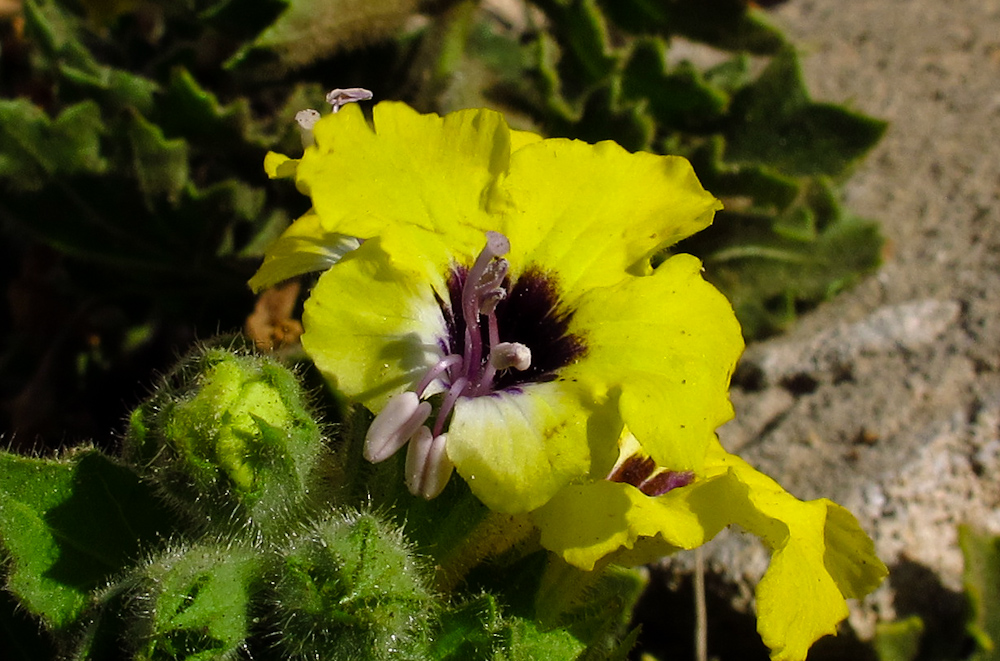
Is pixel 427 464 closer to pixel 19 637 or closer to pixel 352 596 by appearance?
pixel 352 596

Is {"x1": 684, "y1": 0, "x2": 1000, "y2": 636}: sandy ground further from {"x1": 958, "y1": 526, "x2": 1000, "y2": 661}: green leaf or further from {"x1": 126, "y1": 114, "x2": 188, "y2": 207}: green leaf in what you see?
{"x1": 126, "y1": 114, "x2": 188, "y2": 207}: green leaf

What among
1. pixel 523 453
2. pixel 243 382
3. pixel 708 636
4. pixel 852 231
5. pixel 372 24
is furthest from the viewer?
pixel 852 231

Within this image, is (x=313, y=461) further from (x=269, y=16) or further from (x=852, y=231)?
(x=852, y=231)

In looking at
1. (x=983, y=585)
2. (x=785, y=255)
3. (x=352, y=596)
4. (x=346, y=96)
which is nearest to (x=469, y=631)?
(x=352, y=596)

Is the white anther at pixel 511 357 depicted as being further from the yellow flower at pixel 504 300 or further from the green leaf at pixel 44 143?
the green leaf at pixel 44 143

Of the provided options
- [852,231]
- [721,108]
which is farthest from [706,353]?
[852,231]

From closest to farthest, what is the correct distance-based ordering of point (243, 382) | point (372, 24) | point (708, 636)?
point (243, 382) < point (708, 636) < point (372, 24)

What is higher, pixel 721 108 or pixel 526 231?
pixel 526 231

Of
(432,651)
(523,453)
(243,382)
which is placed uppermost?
(523,453)
